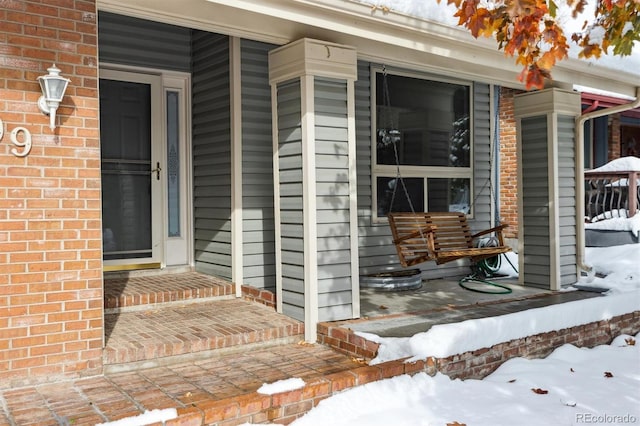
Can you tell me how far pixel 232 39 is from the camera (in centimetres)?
546

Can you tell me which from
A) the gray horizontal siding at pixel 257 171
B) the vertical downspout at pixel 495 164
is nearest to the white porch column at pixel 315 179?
the gray horizontal siding at pixel 257 171

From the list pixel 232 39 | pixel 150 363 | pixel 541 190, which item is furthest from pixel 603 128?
pixel 150 363

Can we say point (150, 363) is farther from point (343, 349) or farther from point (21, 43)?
point (21, 43)

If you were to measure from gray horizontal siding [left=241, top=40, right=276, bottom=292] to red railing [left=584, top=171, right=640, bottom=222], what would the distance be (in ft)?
18.5

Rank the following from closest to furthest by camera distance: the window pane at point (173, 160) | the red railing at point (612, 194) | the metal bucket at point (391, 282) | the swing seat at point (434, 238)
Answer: the swing seat at point (434, 238) < the window pane at point (173, 160) < the metal bucket at point (391, 282) < the red railing at point (612, 194)

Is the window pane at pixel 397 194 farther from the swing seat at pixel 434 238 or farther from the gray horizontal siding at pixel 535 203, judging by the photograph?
the gray horizontal siding at pixel 535 203

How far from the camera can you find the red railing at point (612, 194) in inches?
334

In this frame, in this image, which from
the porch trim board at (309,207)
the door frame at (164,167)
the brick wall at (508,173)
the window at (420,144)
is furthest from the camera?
the brick wall at (508,173)

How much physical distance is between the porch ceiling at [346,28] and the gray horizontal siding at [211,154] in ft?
4.46

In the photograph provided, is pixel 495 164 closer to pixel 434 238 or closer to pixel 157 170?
pixel 434 238

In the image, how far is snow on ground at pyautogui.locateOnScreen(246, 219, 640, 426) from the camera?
11.0ft

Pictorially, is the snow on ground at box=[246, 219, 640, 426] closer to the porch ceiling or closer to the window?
the porch ceiling

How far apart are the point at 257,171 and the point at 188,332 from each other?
1.95 metres

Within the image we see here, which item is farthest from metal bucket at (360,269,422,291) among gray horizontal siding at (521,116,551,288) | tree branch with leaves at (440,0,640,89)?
tree branch with leaves at (440,0,640,89)
